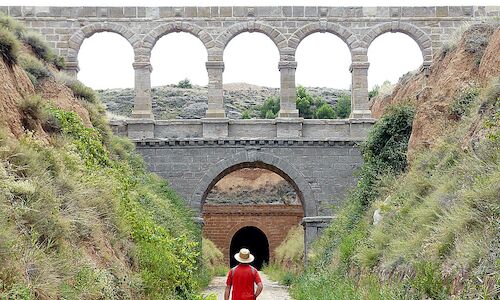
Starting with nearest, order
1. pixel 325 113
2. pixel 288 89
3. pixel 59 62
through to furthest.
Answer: pixel 59 62 < pixel 288 89 < pixel 325 113

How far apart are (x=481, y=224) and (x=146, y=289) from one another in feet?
14.5

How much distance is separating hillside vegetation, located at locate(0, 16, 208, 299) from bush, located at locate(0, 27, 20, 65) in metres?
0.02

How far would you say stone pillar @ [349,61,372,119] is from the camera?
75.4 ft

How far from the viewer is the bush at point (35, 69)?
15.6 m

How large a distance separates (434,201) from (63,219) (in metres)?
4.57

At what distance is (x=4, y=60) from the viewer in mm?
11438

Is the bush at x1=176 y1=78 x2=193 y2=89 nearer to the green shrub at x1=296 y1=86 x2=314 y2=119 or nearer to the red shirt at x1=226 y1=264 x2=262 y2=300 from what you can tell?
the green shrub at x1=296 y1=86 x2=314 y2=119

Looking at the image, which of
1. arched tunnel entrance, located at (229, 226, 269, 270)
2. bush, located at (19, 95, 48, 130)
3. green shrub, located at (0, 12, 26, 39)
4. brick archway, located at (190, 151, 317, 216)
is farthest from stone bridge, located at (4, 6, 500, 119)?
arched tunnel entrance, located at (229, 226, 269, 270)

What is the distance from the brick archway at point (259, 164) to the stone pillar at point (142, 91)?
269 cm

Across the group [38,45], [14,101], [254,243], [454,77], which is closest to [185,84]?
[254,243]

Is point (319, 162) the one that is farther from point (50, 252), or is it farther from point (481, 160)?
point (50, 252)

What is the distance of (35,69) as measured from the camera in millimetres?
16141

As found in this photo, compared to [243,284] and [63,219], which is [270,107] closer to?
[243,284]

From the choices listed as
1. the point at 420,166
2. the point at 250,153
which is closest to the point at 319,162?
the point at 250,153
